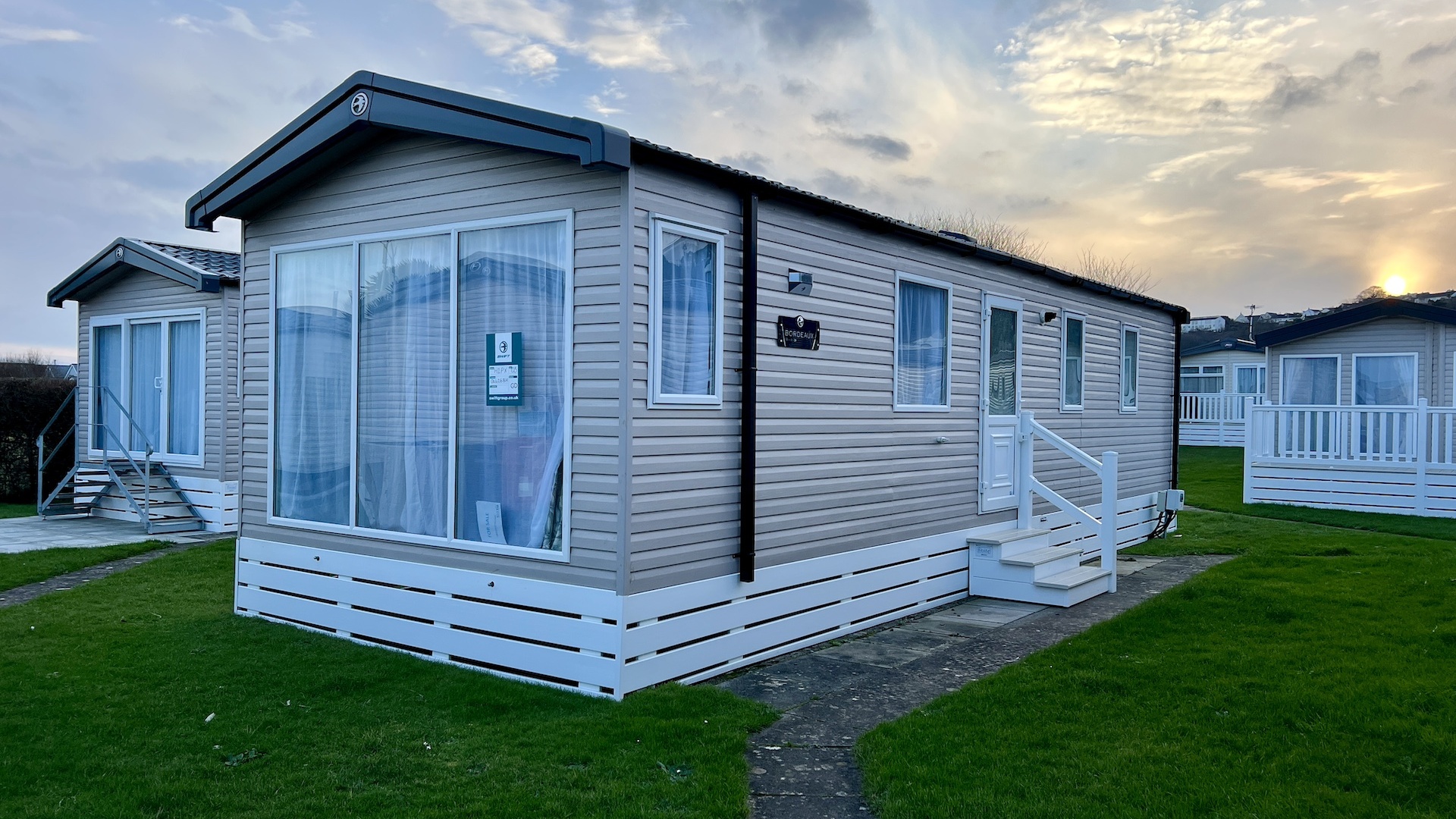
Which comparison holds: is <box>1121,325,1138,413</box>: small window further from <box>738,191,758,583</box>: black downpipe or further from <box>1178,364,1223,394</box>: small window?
<box>1178,364,1223,394</box>: small window

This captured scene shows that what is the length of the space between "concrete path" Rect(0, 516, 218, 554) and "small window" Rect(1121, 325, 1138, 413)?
36.6ft

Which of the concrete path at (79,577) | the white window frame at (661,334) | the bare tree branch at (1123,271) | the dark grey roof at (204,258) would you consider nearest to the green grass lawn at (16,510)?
the dark grey roof at (204,258)

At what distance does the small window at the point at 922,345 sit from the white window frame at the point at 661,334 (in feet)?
7.69

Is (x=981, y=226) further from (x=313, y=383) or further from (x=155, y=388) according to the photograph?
(x=313, y=383)

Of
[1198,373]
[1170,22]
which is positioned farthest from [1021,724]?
[1198,373]

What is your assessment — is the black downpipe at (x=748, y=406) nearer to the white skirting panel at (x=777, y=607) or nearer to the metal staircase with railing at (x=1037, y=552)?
the white skirting panel at (x=777, y=607)

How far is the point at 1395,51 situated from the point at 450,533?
11.9 m

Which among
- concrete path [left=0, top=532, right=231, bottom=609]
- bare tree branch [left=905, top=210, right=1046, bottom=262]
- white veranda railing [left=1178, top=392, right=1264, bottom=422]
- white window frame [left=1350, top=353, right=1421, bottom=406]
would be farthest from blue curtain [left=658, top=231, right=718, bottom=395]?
bare tree branch [left=905, top=210, right=1046, bottom=262]

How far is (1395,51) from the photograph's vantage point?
11.3 meters

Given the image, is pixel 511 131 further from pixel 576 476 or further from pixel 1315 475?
pixel 1315 475

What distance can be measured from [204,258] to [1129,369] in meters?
12.2

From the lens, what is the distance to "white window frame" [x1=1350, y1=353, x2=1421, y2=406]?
59.2 ft

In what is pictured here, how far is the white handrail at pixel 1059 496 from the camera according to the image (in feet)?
29.3

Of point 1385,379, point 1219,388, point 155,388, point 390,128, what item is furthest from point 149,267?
point 1219,388
